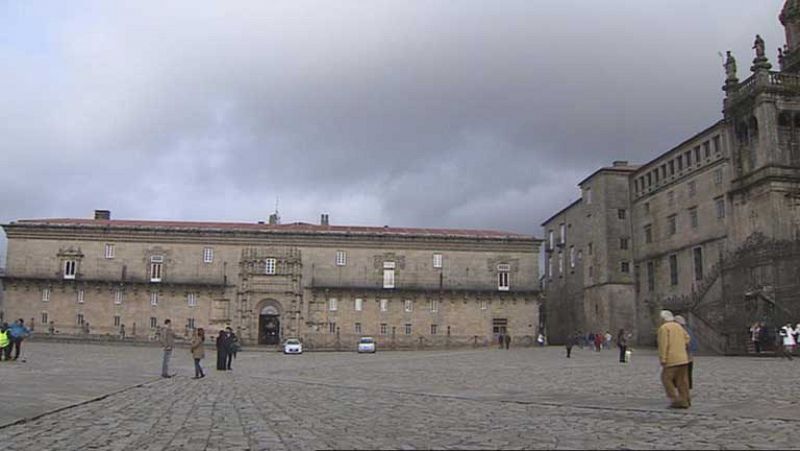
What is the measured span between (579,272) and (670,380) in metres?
53.3

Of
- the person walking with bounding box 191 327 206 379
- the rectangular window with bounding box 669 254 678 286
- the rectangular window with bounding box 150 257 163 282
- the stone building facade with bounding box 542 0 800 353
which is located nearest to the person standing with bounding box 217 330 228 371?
the person walking with bounding box 191 327 206 379

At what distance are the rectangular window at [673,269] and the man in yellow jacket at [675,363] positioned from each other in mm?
42579

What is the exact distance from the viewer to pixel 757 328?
100ft

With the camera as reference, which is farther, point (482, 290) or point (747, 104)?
point (482, 290)

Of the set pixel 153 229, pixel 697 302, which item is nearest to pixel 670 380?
pixel 697 302

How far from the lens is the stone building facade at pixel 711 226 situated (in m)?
35.3

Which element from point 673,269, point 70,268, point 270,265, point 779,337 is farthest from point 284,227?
point 779,337

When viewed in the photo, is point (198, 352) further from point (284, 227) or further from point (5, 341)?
point (284, 227)

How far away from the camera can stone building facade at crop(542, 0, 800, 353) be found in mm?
35312

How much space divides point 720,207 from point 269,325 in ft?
115

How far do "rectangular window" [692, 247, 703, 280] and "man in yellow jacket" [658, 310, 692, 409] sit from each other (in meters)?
39.7

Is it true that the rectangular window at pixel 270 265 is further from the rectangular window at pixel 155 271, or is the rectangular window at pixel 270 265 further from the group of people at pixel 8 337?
the group of people at pixel 8 337

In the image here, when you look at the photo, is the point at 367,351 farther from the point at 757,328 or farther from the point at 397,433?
the point at 397,433

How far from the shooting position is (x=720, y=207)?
1791 inches
